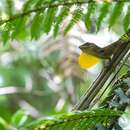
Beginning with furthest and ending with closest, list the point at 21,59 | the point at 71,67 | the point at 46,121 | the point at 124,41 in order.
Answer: the point at 21,59 → the point at 71,67 → the point at 124,41 → the point at 46,121

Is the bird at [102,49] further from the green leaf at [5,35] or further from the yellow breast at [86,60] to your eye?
the green leaf at [5,35]

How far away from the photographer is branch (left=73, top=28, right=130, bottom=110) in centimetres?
74

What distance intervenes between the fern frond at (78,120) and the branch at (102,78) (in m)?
0.06

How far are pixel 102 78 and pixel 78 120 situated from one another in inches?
4.2

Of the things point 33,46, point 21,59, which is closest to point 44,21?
point 33,46

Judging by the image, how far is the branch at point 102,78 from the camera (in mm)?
740

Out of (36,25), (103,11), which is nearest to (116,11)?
(103,11)

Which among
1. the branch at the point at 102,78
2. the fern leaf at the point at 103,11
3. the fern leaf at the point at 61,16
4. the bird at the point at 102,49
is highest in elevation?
the fern leaf at the point at 61,16

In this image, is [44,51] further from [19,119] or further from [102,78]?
[102,78]

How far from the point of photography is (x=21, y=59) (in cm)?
298

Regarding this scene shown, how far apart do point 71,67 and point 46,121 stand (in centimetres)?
155

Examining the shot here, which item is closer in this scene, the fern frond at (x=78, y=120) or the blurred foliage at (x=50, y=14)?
the fern frond at (x=78, y=120)

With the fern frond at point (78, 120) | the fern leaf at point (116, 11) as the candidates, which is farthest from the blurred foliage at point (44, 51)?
the fern frond at point (78, 120)

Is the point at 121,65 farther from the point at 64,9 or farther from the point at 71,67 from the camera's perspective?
the point at 71,67
